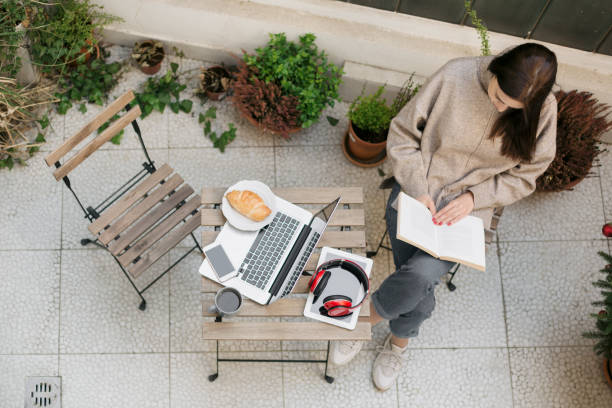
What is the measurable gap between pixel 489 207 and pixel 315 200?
0.79m

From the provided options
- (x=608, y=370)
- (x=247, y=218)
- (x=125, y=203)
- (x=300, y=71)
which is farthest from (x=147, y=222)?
(x=608, y=370)

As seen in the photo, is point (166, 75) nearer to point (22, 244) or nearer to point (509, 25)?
point (22, 244)

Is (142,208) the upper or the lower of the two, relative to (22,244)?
upper

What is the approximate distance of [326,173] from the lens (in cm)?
305

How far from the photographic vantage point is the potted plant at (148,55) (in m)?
3.09

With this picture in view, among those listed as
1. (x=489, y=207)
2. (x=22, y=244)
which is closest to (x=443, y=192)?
(x=489, y=207)

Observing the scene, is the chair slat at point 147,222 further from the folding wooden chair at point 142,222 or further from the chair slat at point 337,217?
the chair slat at point 337,217

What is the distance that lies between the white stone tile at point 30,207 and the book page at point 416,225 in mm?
1938

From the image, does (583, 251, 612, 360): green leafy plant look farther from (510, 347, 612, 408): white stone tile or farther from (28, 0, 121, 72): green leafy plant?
(28, 0, 121, 72): green leafy plant

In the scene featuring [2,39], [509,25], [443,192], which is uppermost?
[509,25]

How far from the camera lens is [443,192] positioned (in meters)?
2.27

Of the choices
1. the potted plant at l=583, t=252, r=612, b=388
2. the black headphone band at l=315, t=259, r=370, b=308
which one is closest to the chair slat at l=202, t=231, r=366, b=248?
the black headphone band at l=315, t=259, r=370, b=308

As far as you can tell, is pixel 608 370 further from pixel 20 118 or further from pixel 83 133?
pixel 20 118

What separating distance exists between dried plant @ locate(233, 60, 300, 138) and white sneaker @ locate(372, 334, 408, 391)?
1320 mm
